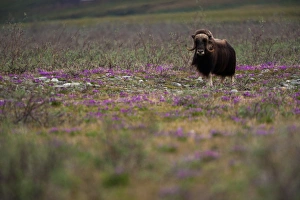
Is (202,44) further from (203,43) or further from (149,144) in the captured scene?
(149,144)

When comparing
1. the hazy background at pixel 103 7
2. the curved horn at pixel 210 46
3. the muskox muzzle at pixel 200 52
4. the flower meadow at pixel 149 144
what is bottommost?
the flower meadow at pixel 149 144

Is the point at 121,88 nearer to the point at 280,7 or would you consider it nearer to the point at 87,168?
the point at 87,168

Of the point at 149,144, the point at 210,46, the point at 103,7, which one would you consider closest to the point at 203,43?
the point at 210,46

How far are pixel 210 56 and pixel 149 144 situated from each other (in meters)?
9.36

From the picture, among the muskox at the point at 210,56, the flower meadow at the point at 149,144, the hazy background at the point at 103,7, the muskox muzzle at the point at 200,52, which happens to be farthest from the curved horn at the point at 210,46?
the hazy background at the point at 103,7

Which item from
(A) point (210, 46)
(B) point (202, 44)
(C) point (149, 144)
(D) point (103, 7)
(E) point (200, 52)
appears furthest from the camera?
(D) point (103, 7)

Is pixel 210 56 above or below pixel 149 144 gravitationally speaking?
above

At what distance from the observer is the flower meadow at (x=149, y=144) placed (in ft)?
15.7

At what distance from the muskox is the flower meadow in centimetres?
235

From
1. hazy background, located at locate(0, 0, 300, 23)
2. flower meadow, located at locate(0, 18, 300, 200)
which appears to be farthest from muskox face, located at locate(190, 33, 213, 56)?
hazy background, located at locate(0, 0, 300, 23)

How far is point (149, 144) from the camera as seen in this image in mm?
6566

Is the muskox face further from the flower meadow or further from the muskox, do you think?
the flower meadow

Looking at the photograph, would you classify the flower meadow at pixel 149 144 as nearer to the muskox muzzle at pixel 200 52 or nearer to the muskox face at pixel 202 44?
the muskox muzzle at pixel 200 52

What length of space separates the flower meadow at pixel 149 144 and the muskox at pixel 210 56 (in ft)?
7.71
